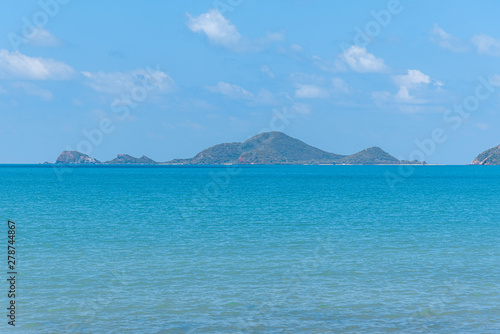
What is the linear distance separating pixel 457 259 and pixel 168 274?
16032 millimetres

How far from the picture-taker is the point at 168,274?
1022 inches

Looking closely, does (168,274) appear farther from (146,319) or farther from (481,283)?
(481,283)

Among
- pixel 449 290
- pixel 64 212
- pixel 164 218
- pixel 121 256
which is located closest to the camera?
pixel 449 290

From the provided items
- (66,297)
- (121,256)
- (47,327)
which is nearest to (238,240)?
(121,256)

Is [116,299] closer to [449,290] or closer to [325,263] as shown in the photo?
[325,263]

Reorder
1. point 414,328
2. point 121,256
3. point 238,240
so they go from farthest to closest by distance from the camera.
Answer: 1. point 238,240
2. point 121,256
3. point 414,328

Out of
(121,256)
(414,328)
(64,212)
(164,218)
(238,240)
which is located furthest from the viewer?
(64,212)

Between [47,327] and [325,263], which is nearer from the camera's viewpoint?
[47,327]

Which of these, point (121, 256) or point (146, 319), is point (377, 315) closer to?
point (146, 319)

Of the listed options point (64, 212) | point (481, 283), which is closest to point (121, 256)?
point (481, 283)

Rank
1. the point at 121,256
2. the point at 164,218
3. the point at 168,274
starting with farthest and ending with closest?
1. the point at 164,218
2. the point at 121,256
3. the point at 168,274

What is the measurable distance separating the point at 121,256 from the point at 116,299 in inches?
364

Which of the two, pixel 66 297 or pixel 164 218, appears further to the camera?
pixel 164 218

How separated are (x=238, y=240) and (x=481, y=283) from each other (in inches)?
660
